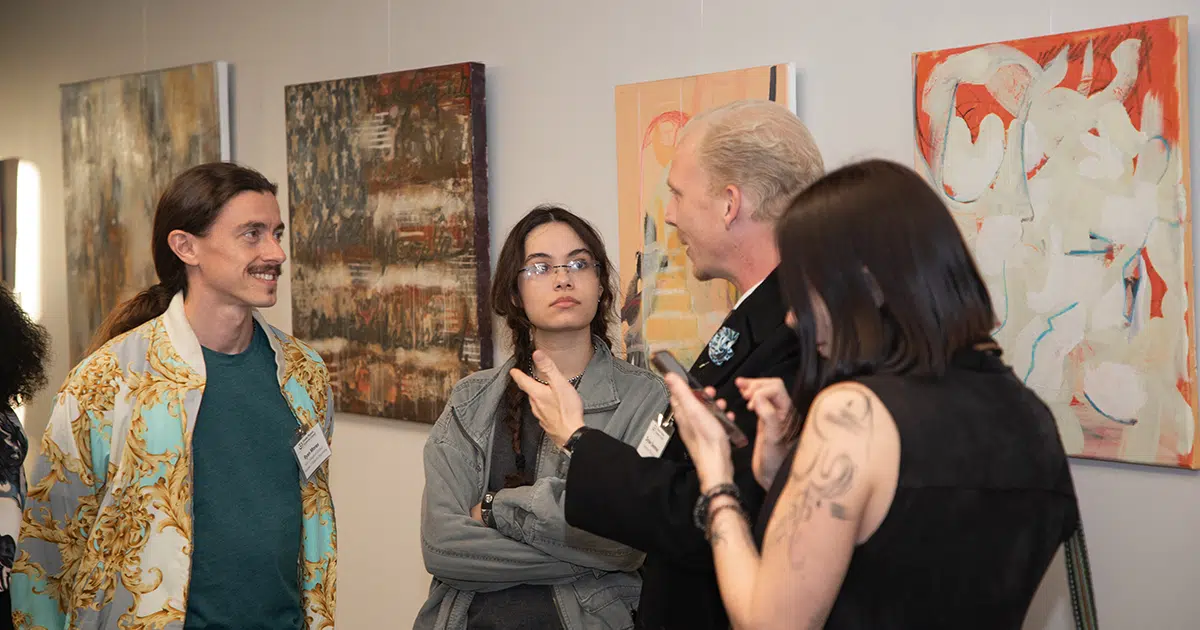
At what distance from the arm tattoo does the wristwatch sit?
1363 millimetres

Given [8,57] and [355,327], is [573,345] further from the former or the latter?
[8,57]

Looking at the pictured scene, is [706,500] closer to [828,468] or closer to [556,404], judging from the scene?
[828,468]

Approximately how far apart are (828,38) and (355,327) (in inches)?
95.2

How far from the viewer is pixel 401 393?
15.0ft

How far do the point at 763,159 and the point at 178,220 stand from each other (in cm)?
161

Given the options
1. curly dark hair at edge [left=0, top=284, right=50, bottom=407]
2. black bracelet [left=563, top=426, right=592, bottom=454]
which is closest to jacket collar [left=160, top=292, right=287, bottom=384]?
curly dark hair at edge [left=0, top=284, right=50, bottom=407]

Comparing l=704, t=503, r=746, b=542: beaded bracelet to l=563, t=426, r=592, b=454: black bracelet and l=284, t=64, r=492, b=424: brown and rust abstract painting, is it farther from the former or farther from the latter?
l=284, t=64, r=492, b=424: brown and rust abstract painting

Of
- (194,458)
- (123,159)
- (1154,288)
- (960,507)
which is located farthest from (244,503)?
(123,159)

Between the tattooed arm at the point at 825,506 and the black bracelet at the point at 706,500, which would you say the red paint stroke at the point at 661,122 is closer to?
the black bracelet at the point at 706,500

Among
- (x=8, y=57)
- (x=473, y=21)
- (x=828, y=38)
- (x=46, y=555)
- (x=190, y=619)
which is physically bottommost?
(x=190, y=619)

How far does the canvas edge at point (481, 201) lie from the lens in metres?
4.23

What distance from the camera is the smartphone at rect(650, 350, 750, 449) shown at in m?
1.78

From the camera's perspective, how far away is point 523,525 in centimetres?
267

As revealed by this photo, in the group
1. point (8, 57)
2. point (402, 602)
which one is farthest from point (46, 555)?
point (8, 57)
